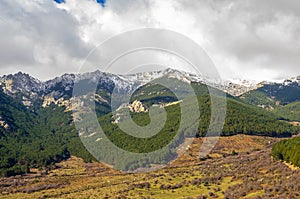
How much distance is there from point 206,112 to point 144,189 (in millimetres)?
106082

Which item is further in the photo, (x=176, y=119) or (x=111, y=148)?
(x=176, y=119)

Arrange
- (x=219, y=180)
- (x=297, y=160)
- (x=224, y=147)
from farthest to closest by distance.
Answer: (x=224, y=147) → (x=219, y=180) → (x=297, y=160)

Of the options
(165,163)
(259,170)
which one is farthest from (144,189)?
(165,163)

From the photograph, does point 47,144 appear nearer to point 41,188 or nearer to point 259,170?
point 41,188

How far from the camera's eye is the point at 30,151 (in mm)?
160875

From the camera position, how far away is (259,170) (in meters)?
54.2

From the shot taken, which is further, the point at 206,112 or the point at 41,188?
the point at 206,112

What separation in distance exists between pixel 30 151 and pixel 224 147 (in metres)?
98.9

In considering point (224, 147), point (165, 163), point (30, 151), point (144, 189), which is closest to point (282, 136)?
point (224, 147)

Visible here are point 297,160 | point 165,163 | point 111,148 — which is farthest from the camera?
point 111,148

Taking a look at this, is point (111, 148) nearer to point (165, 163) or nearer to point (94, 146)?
point (94, 146)

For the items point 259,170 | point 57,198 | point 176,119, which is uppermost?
point 176,119

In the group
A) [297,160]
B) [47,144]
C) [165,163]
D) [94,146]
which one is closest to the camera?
[297,160]

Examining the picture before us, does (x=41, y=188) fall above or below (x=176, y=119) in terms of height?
below
